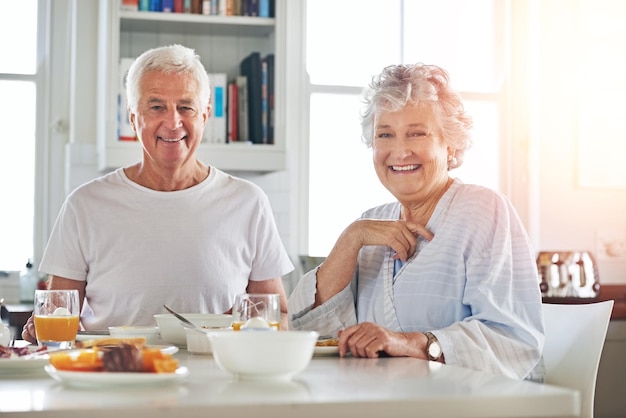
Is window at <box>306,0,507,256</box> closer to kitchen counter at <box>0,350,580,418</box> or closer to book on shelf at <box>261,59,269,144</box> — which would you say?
book on shelf at <box>261,59,269,144</box>

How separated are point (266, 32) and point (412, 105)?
2159 mm

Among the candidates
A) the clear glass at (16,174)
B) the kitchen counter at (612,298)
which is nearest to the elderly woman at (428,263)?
the kitchen counter at (612,298)

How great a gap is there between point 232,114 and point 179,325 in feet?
7.48

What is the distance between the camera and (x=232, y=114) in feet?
14.1

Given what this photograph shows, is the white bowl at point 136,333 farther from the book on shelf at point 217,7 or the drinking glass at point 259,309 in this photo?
the book on shelf at point 217,7

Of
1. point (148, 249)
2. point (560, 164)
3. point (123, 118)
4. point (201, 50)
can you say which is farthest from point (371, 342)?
point (560, 164)

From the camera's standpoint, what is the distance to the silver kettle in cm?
458

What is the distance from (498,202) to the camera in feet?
7.40

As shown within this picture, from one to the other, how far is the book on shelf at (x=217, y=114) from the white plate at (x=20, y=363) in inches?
107

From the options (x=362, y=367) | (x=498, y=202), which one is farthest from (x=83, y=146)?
(x=362, y=367)

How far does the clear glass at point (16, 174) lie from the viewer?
4.55 m

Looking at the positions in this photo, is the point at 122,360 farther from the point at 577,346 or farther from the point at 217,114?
the point at 217,114

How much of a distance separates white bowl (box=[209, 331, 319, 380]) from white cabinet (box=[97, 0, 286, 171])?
9.10 ft

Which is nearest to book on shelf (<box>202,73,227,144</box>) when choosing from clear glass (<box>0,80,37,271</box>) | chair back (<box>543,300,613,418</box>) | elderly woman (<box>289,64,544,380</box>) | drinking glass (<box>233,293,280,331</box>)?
clear glass (<box>0,80,37,271</box>)
